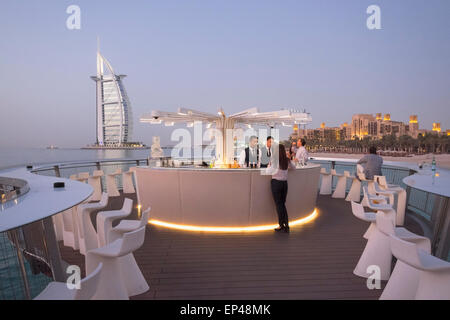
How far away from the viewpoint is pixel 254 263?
138 inches

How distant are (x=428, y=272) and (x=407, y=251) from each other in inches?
10.4

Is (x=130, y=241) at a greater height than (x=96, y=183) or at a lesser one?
greater

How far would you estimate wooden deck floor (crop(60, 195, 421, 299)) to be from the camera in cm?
279

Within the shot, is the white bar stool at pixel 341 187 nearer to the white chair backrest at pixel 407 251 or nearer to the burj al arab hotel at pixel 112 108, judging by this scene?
the white chair backrest at pixel 407 251

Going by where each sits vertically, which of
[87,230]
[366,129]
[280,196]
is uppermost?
[366,129]

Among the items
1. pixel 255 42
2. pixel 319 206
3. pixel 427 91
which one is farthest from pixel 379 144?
pixel 319 206

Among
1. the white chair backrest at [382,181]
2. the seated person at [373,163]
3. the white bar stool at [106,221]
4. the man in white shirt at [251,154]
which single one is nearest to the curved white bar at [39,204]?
the white bar stool at [106,221]

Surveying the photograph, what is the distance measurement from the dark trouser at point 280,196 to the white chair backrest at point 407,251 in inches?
103

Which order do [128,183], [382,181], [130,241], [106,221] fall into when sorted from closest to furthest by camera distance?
[130,241] < [106,221] < [382,181] < [128,183]

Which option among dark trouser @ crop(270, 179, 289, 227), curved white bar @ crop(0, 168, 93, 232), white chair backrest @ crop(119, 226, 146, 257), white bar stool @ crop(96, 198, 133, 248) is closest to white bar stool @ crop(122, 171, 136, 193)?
curved white bar @ crop(0, 168, 93, 232)

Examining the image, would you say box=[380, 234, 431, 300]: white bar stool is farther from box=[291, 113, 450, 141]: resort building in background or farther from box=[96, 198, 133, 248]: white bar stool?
box=[291, 113, 450, 141]: resort building in background

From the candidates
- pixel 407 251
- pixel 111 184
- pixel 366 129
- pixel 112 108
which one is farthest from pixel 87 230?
pixel 366 129

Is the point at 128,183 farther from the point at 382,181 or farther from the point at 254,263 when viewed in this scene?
the point at 382,181
